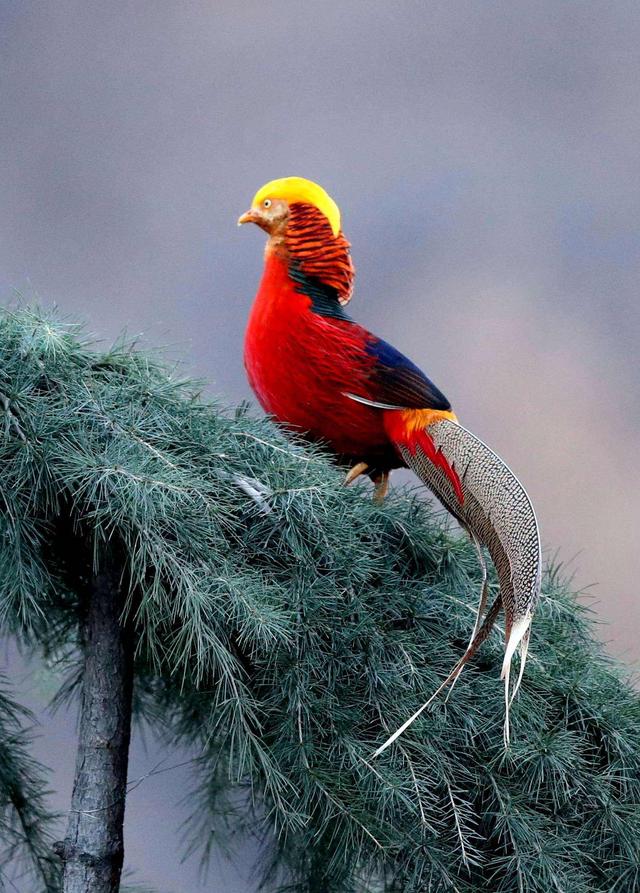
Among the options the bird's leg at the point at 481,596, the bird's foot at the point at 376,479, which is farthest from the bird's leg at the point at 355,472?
the bird's leg at the point at 481,596

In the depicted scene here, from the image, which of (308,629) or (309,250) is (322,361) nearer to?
(309,250)

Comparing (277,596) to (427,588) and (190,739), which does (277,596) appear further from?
(190,739)

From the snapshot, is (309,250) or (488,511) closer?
(488,511)

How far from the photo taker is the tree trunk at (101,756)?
0.95 m

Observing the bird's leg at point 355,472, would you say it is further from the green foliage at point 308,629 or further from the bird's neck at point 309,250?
the bird's neck at point 309,250

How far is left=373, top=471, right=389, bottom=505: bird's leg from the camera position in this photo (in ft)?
3.48

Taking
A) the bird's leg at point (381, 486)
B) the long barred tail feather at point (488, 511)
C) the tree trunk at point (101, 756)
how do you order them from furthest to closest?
the bird's leg at point (381, 486)
the tree trunk at point (101, 756)
the long barred tail feather at point (488, 511)

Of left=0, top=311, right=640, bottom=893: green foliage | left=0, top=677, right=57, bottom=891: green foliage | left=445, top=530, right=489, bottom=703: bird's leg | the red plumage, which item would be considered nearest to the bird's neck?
the red plumage

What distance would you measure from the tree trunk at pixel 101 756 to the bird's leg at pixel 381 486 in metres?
0.25

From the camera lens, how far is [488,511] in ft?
2.93

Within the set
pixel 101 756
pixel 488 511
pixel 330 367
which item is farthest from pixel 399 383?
pixel 101 756

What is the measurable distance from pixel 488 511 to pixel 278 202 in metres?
0.36

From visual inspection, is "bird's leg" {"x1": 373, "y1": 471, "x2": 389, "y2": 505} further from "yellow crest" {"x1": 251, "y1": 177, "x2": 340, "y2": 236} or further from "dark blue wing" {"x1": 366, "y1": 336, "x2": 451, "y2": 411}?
"yellow crest" {"x1": 251, "y1": 177, "x2": 340, "y2": 236}

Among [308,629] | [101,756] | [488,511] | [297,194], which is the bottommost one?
[101,756]
